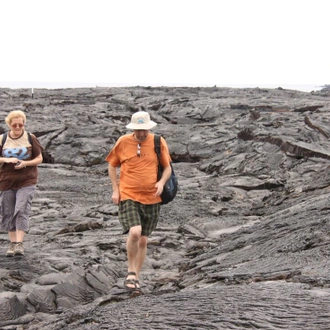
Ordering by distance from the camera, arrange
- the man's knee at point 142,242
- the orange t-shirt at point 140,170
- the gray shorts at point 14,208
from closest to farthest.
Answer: the orange t-shirt at point 140,170
the man's knee at point 142,242
the gray shorts at point 14,208

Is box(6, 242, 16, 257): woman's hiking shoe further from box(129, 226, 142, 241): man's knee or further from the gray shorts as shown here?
box(129, 226, 142, 241): man's knee

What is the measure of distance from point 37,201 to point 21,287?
6896 mm

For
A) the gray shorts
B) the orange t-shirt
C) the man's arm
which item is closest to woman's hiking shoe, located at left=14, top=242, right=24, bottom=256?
the gray shorts

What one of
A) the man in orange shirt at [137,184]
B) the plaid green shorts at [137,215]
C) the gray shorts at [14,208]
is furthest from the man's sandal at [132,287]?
the gray shorts at [14,208]

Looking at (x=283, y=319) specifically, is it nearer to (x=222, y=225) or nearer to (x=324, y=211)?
(x=324, y=211)

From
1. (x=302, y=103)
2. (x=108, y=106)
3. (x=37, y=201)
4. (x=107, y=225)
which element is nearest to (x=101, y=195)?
(x=37, y=201)

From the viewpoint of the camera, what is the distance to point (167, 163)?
6.69m

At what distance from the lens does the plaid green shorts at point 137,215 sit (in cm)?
651

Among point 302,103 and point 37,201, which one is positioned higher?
point 302,103

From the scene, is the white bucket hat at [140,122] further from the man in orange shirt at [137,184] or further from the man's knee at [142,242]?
the man's knee at [142,242]

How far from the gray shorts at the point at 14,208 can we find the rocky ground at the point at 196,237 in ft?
1.55

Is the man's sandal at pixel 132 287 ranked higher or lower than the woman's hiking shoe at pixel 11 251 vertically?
higher

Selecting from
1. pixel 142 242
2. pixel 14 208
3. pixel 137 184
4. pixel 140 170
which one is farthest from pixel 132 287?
pixel 14 208

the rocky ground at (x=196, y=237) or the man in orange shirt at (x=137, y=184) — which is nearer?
the rocky ground at (x=196, y=237)
